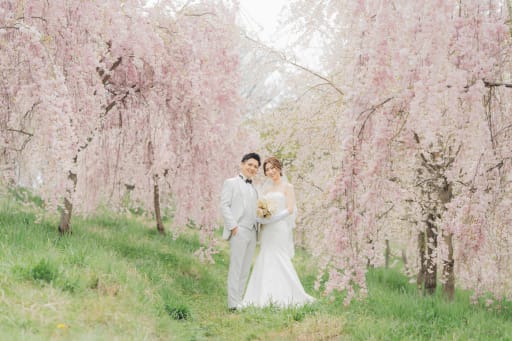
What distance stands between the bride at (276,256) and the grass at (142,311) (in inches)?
21.8

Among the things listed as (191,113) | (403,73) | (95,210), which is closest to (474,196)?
(403,73)

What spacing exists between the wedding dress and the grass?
1.67 feet

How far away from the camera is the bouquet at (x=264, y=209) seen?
7.52 meters

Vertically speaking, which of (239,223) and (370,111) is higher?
(370,111)

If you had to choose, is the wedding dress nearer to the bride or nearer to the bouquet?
the bride

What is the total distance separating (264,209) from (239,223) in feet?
1.33

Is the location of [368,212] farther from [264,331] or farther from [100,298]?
[100,298]

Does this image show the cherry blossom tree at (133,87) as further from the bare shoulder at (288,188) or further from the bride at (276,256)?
the bare shoulder at (288,188)

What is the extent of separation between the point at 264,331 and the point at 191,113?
A: 3712 mm

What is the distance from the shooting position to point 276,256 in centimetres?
774

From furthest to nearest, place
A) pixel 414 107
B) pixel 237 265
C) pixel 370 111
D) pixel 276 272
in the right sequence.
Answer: pixel 276 272, pixel 237 265, pixel 370 111, pixel 414 107

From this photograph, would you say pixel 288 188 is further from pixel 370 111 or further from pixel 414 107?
pixel 414 107

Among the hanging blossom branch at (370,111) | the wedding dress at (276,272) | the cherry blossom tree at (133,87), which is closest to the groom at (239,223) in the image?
the wedding dress at (276,272)

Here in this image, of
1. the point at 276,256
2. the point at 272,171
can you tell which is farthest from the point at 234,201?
the point at 276,256
